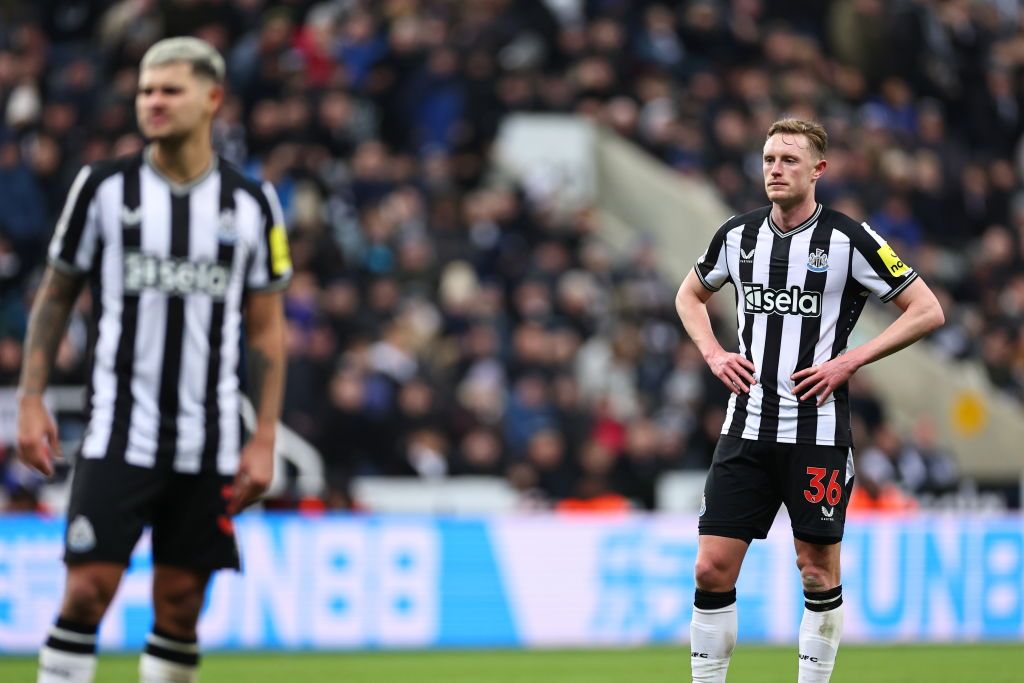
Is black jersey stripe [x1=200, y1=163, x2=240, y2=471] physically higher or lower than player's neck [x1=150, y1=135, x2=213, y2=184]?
lower

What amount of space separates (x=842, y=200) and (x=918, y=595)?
5.39 m

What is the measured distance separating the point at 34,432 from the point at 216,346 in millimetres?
603

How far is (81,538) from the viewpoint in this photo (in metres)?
5.16

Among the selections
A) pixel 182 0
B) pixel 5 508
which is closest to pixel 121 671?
pixel 5 508

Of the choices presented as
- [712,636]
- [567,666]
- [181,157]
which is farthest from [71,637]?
[567,666]

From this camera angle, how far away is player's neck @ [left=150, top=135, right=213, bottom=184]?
534 centimetres

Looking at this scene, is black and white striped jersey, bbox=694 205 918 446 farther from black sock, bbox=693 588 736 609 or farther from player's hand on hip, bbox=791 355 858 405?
black sock, bbox=693 588 736 609

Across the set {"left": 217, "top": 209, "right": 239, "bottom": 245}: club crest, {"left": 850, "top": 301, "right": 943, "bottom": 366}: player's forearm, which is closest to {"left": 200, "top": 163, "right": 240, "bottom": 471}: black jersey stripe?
{"left": 217, "top": 209, "right": 239, "bottom": 245}: club crest

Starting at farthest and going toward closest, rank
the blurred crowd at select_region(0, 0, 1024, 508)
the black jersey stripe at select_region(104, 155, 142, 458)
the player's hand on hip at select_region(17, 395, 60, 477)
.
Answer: the blurred crowd at select_region(0, 0, 1024, 508)
the black jersey stripe at select_region(104, 155, 142, 458)
the player's hand on hip at select_region(17, 395, 60, 477)

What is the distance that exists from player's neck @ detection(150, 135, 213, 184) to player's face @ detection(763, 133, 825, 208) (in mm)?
2186

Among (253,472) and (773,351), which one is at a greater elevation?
(773,351)

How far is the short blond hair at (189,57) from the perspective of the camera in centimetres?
524

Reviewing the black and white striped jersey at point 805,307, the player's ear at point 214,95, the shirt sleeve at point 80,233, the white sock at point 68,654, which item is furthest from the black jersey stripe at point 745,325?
the white sock at point 68,654

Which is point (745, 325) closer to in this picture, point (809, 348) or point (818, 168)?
point (809, 348)
